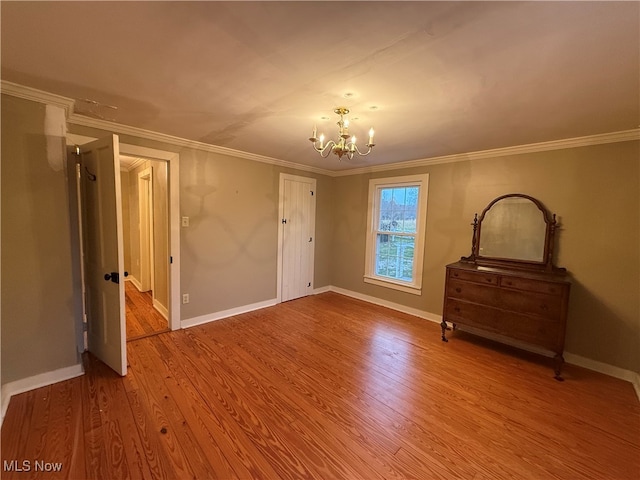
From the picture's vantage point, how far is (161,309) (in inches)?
146

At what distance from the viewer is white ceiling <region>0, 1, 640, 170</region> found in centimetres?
116

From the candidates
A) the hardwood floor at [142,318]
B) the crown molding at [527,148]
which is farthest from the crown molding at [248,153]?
the hardwood floor at [142,318]

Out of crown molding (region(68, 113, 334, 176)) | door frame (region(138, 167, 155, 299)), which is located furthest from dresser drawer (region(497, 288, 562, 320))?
door frame (region(138, 167, 155, 299))

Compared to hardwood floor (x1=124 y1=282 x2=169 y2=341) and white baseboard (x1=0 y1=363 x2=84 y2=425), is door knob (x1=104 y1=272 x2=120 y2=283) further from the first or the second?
hardwood floor (x1=124 y1=282 x2=169 y2=341)

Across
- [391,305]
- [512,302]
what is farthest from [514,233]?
[391,305]

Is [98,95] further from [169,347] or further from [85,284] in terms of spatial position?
[169,347]

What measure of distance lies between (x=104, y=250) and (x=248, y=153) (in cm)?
205

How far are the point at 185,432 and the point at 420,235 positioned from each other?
11.1 ft

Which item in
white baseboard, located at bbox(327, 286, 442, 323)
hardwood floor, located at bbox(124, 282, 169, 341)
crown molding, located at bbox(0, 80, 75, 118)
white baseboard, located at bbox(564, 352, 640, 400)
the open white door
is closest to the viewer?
crown molding, located at bbox(0, 80, 75, 118)

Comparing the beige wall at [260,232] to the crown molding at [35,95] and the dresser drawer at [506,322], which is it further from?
the dresser drawer at [506,322]

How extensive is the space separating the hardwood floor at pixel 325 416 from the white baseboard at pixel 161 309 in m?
0.57

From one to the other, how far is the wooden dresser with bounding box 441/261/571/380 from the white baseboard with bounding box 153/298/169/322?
346cm

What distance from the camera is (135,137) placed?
9.23ft

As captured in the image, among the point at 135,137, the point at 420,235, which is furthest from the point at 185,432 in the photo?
the point at 420,235
